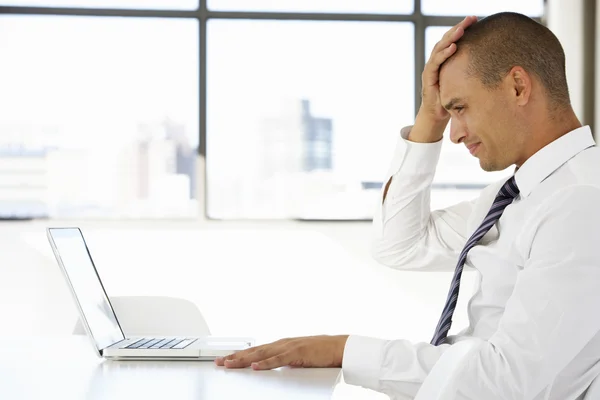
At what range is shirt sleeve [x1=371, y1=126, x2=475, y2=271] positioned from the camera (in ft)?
6.56

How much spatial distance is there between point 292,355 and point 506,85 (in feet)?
2.19

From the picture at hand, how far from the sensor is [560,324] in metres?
1.20

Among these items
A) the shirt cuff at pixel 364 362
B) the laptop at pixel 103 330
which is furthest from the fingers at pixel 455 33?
the laptop at pixel 103 330

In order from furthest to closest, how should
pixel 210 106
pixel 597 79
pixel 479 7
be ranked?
pixel 479 7, pixel 210 106, pixel 597 79

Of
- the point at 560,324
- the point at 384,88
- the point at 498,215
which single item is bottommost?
the point at 560,324

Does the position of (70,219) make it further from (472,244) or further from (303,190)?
(472,244)

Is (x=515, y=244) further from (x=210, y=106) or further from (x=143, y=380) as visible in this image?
(x=210, y=106)

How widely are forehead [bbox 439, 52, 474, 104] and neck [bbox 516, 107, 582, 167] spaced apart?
16 cm

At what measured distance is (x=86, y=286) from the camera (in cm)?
187

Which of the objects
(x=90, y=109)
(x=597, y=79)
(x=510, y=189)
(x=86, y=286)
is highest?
(x=597, y=79)

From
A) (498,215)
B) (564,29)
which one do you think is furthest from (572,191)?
(564,29)

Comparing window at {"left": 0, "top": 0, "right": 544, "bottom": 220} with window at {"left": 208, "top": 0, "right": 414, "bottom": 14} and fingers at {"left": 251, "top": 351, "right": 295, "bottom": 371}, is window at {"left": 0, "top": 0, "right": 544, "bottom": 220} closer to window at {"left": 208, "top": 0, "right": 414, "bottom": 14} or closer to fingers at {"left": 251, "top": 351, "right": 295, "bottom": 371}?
window at {"left": 208, "top": 0, "right": 414, "bottom": 14}

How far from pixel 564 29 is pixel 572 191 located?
3.37 m

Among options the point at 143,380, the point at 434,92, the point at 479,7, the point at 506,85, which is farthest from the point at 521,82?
the point at 479,7
